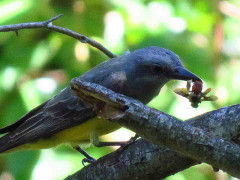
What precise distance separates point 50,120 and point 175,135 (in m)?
2.24

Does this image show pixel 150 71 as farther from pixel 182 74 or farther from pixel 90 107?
pixel 90 107

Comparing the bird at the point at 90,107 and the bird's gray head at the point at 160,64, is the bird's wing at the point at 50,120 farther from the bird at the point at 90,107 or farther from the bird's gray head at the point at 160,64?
the bird's gray head at the point at 160,64

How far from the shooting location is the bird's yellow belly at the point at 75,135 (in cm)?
450

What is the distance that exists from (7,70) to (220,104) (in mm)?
1616

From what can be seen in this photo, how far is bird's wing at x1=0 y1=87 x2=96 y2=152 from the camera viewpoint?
15.1ft

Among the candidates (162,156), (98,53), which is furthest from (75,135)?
(162,156)

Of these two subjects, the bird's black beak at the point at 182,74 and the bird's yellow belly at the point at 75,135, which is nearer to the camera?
the bird's black beak at the point at 182,74

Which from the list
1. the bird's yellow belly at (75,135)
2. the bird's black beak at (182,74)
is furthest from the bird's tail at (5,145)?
the bird's black beak at (182,74)

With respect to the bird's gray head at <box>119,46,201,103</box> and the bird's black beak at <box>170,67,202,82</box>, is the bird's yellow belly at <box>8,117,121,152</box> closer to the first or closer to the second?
the bird's gray head at <box>119,46,201,103</box>

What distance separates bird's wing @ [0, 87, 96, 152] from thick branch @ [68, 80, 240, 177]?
6.08 ft

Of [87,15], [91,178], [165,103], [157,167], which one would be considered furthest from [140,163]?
[87,15]

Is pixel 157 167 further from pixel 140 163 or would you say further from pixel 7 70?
pixel 7 70

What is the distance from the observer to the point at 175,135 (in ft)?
8.66

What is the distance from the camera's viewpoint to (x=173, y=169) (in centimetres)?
342
